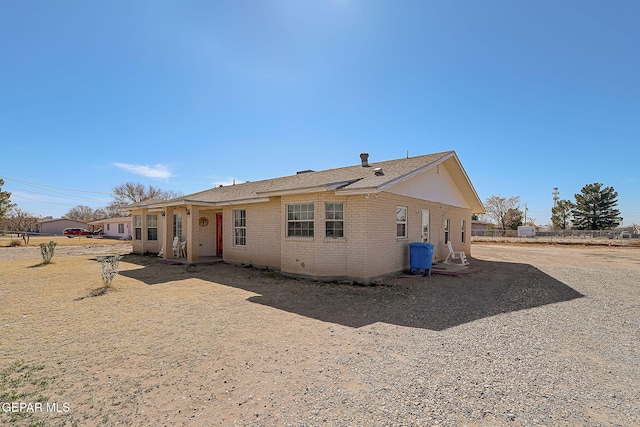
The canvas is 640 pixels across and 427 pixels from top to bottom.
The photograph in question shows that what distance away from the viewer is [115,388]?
10.9 feet

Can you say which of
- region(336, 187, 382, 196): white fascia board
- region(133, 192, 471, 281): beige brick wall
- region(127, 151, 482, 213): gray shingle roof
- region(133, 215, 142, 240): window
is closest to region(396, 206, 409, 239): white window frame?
region(133, 192, 471, 281): beige brick wall

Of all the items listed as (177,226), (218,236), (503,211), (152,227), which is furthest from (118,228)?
(503,211)

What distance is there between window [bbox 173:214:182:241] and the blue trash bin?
11197 millimetres

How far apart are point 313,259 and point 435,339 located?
5.42m

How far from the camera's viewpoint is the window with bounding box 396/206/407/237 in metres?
10.8

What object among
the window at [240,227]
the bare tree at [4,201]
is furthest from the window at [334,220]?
the bare tree at [4,201]

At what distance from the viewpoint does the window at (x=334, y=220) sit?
31.4 feet

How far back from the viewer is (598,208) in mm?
48875

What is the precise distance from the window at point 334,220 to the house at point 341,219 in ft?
0.10

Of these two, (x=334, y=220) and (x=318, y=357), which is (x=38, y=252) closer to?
(x=334, y=220)

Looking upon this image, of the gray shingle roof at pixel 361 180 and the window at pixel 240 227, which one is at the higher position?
the gray shingle roof at pixel 361 180

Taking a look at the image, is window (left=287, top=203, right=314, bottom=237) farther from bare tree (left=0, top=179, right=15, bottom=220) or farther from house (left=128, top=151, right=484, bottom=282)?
bare tree (left=0, top=179, right=15, bottom=220)

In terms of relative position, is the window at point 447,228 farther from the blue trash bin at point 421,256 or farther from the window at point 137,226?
the window at point 137,226

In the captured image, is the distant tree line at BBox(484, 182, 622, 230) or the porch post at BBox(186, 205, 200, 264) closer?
the porch post at BBox(186, 205, 200, 264)
